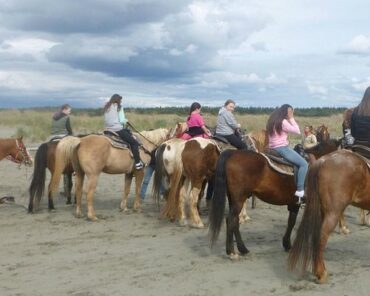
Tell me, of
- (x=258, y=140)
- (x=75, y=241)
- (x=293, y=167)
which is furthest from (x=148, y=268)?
(x=258, y=140)

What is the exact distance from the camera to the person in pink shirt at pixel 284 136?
736 centimetres

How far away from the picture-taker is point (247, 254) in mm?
7414

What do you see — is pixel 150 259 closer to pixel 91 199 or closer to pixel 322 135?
pixel 91 199

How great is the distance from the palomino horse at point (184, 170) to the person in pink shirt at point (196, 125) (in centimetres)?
54

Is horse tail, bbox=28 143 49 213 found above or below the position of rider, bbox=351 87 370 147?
below

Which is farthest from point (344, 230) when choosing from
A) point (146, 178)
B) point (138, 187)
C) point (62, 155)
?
point (62, 155)

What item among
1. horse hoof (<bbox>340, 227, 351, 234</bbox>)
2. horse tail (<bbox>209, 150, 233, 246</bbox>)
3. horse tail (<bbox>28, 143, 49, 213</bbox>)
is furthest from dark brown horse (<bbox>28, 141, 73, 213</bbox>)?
horse hoof (<bbox>340, 227, 351, 234</bbox>)

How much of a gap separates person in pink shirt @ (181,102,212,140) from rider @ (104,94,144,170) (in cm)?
116

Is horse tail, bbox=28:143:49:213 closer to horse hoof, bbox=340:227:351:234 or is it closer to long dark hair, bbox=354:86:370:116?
horse hoof, bbox=340:227:351:234

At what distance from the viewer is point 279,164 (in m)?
7.43

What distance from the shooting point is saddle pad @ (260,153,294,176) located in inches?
287

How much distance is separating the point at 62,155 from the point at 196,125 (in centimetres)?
290

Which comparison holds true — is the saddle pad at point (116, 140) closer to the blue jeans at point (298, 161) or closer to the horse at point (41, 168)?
the horse at point (41, 168)

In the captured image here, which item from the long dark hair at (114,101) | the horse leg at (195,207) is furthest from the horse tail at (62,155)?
the horse leg at (195,207)
